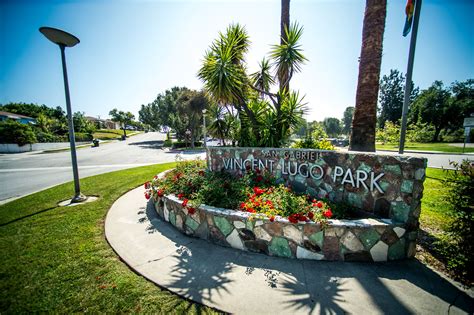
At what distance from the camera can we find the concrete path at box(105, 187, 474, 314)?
221cm

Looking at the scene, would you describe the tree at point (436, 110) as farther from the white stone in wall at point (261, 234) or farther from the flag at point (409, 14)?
the white stone in wall at point (261, 234)

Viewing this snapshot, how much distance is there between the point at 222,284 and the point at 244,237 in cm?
94

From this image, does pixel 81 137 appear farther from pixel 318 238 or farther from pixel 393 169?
pixel 393 169

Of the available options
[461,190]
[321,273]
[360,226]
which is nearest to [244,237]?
[321,273]

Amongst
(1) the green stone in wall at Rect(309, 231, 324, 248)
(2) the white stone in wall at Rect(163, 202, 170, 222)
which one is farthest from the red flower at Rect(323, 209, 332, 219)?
(2) the white stone in wall at Rect(163, 202, 170, 222)

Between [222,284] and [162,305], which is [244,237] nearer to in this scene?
[222,284]

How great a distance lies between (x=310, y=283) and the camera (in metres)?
2.57

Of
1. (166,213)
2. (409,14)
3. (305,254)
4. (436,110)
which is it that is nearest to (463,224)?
(305,254)

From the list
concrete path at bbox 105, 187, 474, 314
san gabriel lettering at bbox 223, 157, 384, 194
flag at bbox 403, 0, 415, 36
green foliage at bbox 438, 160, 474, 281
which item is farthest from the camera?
flag at bbox 403, 0, 415, 36

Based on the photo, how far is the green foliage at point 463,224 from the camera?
2.34 metres

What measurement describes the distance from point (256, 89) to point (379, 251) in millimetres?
5301

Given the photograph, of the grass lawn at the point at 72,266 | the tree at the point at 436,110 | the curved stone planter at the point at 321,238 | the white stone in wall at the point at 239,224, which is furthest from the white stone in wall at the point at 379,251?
the tree at the point at 436,110

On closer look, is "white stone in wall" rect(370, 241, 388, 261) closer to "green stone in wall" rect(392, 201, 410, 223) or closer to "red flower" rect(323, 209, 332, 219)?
"green stone in wall" rect(392, 201, 410, 223)

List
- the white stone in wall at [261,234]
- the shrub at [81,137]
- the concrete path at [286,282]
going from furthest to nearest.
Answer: the shrub at [81,137] → the white stone in wall at [261,234] → the concrete path at [286,282]
